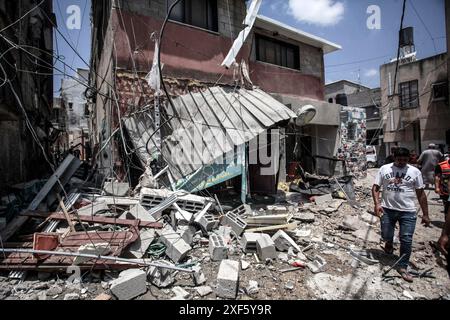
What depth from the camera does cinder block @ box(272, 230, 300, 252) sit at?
4215 millimetres

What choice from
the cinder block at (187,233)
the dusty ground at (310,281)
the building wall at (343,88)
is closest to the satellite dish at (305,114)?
the dusty ground at (310,281)

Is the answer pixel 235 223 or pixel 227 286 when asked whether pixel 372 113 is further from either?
pixel 227 286

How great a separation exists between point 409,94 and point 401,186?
21655 mm

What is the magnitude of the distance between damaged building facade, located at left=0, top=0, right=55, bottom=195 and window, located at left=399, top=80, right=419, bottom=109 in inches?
960

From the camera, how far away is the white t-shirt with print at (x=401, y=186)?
355cm

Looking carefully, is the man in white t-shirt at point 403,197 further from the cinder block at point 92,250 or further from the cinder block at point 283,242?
the cinder block at point 92,250

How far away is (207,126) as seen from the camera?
20.8ft

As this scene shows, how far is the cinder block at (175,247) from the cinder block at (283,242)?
159cm

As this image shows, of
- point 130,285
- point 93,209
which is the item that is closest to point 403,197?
point 130,285

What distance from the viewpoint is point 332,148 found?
12891mm

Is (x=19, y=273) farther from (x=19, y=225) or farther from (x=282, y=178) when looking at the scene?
(x=282, y=178)

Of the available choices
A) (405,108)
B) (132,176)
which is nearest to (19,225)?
(132,176)

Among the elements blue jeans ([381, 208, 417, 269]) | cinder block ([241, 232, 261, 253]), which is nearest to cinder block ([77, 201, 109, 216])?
cinder block ([241, 232, 261, 253])

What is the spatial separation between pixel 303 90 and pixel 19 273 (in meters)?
12.2
